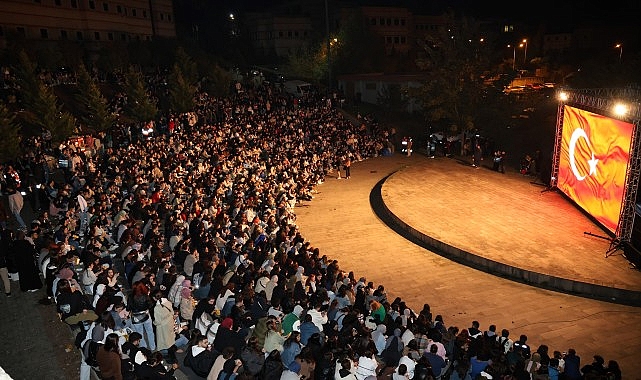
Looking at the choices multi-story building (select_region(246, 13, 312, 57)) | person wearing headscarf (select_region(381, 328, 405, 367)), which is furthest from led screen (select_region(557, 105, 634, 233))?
multi-story building (select_region(246, 13, 312, 57))

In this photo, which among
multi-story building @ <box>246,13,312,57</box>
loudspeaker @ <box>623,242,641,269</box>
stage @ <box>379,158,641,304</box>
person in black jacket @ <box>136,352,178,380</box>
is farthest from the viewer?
multi-story building @ <box>246,13,312,57</box>

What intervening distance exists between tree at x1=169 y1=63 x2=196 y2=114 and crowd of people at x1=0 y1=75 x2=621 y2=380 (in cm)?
1291

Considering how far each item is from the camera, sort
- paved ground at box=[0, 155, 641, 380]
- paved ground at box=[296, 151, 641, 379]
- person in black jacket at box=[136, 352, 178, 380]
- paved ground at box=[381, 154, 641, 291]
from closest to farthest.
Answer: person in black jacket at box=[136, 352, 178, 380] → paved ground at box=[0, 155, 641, 380] → paved ground at box=[296, 151, 641, 379] → paved ground at box=[381, 154, 641, 291]

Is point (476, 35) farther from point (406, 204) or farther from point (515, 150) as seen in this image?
point (406, 204)

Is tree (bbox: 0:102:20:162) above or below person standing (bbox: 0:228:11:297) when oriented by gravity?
above

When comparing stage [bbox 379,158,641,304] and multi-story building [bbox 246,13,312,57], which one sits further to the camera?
multi-story building [bbox 246,13,312,57]

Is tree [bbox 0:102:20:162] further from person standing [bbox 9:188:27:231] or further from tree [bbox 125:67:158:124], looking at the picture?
tree [bbox 125:67:158:124]

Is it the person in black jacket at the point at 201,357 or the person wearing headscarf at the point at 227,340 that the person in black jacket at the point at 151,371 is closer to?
the person in black jacket at the point at 201,357

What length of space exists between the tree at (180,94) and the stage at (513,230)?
15464 mm

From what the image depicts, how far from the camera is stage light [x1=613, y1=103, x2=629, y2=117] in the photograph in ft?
43.1

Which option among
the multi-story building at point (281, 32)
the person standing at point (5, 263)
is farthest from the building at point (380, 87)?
the multi-story building at point (281, 32)

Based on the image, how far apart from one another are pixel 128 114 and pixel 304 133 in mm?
12550

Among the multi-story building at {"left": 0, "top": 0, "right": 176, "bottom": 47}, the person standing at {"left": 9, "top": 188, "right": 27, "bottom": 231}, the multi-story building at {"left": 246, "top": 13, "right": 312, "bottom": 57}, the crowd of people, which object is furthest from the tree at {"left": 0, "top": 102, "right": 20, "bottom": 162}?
the multi-story building at {"left": 246, "top": 13, "right": 312, "bottom": 57}

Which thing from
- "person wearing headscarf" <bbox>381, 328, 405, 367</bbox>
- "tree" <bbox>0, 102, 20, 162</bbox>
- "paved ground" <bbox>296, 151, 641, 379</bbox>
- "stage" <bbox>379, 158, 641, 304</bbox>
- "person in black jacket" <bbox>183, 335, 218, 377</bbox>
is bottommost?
"paved ground" <bbox>296, 151, 641, 379</bbox>
